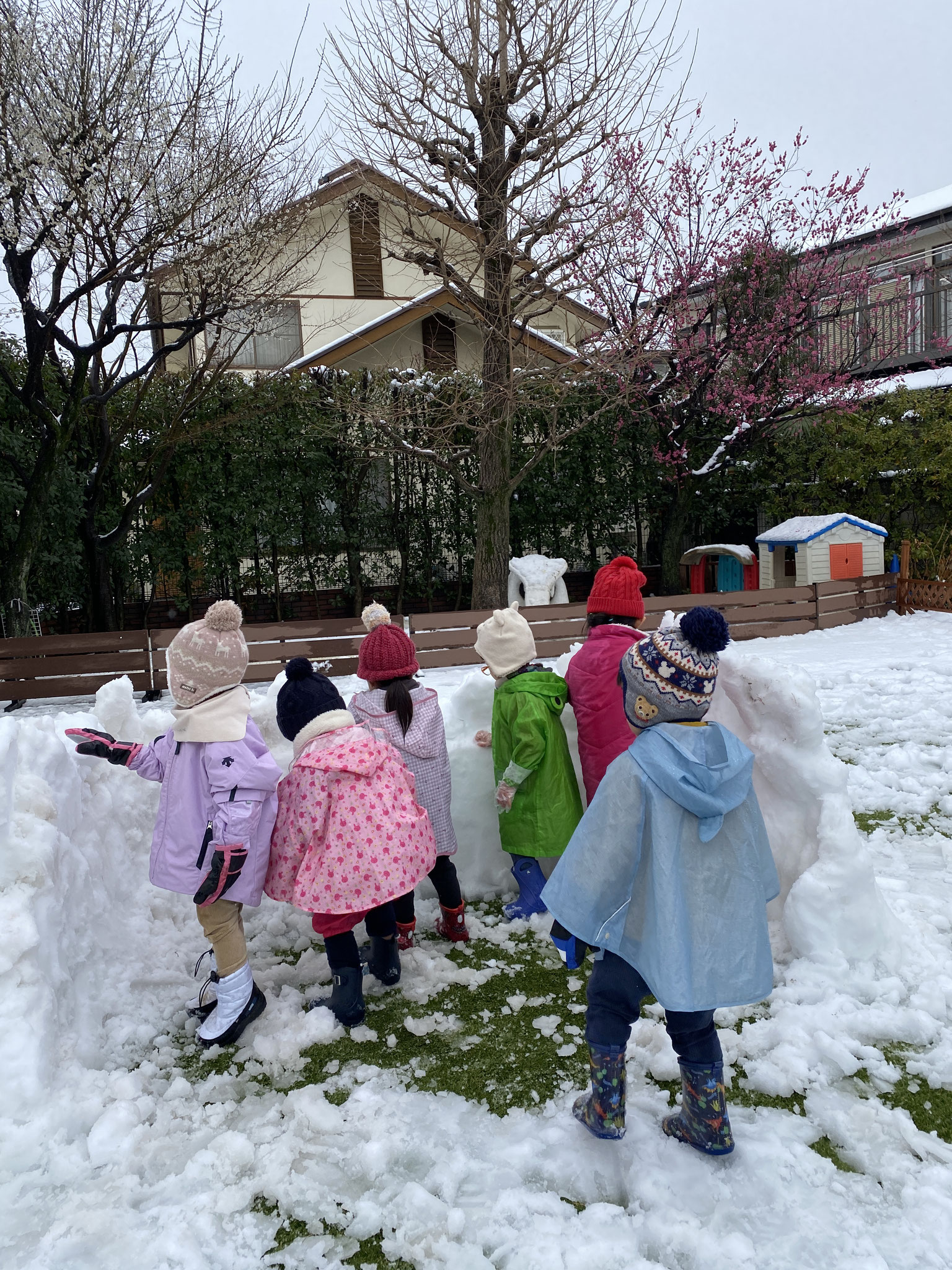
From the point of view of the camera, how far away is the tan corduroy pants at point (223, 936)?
9.57 ft

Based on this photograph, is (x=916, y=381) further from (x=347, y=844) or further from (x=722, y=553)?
(x=347, y=844)

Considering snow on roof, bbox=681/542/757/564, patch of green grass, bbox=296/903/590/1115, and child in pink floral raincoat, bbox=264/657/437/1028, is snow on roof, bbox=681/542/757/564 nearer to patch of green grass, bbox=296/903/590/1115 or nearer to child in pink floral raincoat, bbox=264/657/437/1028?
patch of green grass, bbox=296/903/590/1115

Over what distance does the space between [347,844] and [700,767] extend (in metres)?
1.37

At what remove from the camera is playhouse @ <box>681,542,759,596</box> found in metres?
13.2

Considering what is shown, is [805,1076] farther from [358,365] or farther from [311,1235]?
[358,365]

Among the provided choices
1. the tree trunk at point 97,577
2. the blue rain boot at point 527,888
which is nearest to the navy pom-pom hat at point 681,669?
the blue rain boot at point 527,888

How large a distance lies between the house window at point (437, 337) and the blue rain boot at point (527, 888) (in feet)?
41.3

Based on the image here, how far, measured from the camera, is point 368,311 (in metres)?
16.8

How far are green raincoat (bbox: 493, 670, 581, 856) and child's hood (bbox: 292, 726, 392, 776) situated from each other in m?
0.61

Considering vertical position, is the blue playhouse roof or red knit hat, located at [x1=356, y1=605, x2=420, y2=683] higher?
the blue playhouse roof

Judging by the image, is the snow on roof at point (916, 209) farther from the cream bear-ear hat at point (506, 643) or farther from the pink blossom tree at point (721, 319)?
the cream bear-ear hat at point (506, 643)

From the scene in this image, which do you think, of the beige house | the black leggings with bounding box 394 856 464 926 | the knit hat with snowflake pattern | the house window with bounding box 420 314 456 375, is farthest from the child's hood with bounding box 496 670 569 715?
the house window with bounding box 420 314 456 375

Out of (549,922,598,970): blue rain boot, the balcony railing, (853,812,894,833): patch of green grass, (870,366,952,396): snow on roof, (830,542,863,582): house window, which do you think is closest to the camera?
(549,922,598,970): blue rain boot

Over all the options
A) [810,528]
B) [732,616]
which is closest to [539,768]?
[732,616]
